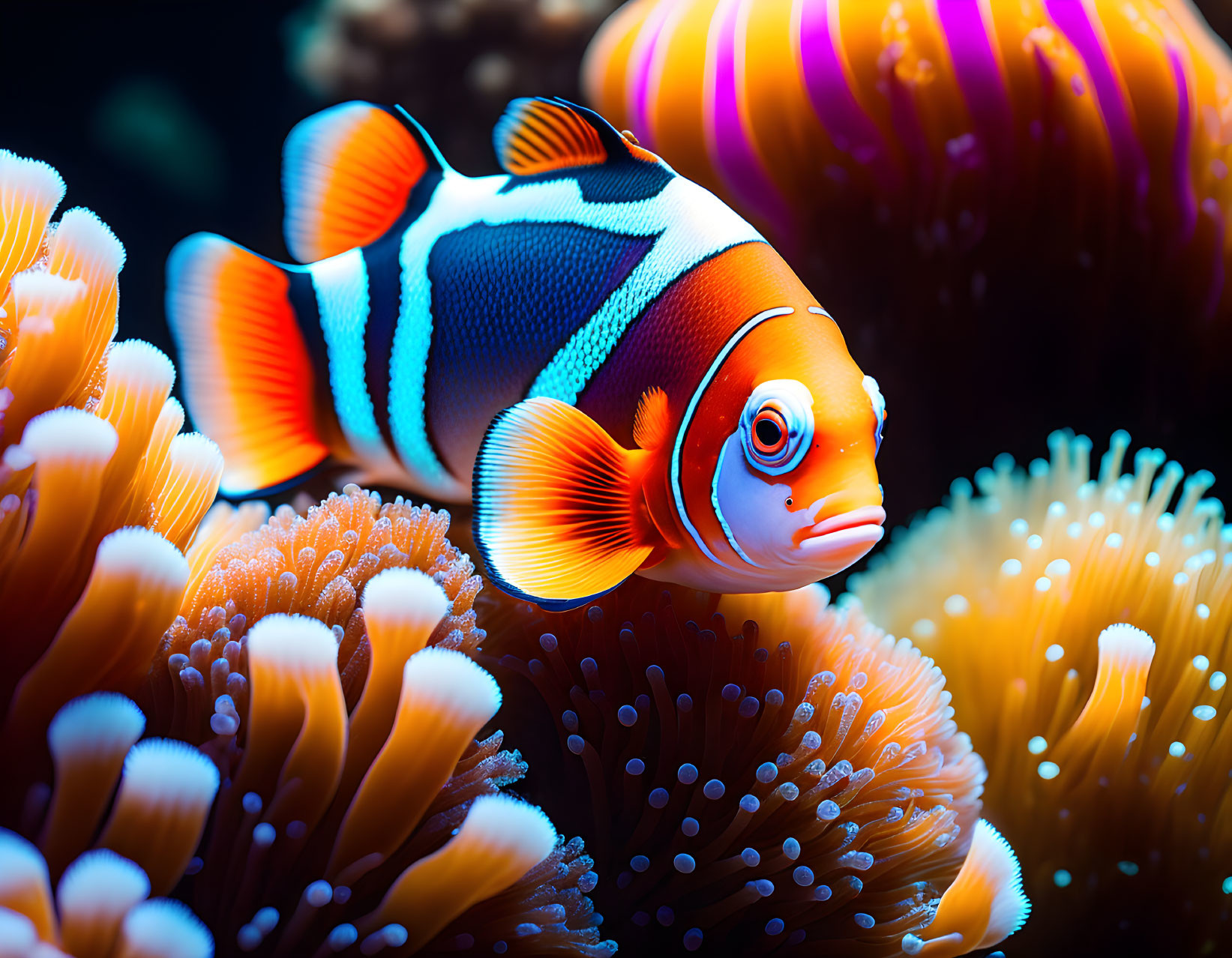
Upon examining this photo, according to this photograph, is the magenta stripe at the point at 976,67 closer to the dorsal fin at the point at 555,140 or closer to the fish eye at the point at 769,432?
the dorsal fin at the point at 555,140

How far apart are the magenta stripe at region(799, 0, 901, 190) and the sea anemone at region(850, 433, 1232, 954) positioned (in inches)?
26.1

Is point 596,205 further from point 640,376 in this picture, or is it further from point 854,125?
point 854,125

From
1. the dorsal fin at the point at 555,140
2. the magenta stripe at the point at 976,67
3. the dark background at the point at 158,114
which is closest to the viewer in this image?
the dorsal fin at the point at 555,140

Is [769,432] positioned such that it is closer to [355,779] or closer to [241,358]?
[355,779]

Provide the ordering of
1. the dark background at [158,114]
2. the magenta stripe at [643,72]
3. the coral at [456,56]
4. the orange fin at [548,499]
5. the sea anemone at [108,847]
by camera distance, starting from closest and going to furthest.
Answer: the sea anemone at [108,847] → the orange fin at [548,499] → the magenta stripe at [643,72] → the coral at [456,56] → the dark background at [158,114]

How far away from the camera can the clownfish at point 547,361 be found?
0.77 m

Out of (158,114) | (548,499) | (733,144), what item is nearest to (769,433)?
(548,499)

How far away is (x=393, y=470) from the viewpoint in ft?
3.64

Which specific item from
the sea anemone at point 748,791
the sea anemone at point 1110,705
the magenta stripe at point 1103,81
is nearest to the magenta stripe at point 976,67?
the magenta stripe at point 1103,81

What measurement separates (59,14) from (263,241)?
724 mm

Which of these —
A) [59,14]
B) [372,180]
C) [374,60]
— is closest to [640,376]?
[372,180]

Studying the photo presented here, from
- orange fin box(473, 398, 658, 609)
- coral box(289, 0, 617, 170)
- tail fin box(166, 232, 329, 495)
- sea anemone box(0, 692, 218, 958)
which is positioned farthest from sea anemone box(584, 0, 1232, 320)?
sea anemone box(0, 692, 218, 958)

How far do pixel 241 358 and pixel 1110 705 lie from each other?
48.3 inches

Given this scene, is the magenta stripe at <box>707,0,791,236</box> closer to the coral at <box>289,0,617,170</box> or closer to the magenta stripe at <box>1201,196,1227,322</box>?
the coral at <box>289,0,617,170</box>
